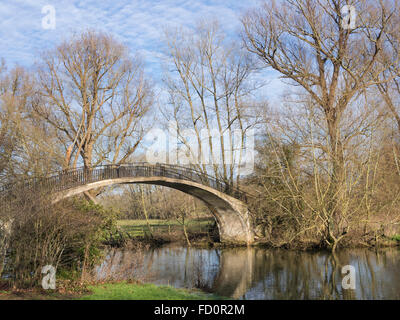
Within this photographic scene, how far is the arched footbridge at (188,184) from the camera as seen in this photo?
17692mm

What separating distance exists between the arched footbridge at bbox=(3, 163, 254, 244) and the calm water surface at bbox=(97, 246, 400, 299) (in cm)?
248

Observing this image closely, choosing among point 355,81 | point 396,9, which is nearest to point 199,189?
point 355,81

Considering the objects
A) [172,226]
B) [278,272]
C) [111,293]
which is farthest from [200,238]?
[111,293]

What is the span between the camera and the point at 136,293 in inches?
430

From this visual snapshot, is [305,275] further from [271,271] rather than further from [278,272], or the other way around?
[271,271]

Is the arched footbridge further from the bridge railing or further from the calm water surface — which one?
the calm water surface

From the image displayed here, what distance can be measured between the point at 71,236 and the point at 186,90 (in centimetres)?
1758

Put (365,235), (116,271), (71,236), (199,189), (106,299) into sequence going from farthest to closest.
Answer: (199,189) < (365,235) < (116,271) < (71,236) < (106,299)

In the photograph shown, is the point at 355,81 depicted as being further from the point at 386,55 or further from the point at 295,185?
the point at 295,185

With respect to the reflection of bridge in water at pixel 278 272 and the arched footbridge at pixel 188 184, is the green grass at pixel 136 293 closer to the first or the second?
the reflection of bridge in water at pixel 278 272

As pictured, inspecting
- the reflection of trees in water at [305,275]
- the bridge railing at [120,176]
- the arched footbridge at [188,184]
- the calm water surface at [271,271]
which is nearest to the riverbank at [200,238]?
the calm water surface at [271,271]

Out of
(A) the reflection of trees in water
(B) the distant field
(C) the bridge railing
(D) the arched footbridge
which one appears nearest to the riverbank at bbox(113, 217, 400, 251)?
(B) the distant field

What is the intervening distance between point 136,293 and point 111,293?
67cm
